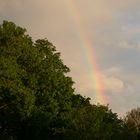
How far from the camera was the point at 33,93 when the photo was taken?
65.4 m

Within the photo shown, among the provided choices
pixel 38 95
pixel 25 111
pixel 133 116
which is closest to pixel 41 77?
pixel 38 95

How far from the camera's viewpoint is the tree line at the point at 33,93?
63.7 meters

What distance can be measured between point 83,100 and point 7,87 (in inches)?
600

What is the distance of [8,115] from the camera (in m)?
65.4

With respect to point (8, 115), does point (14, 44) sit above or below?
above

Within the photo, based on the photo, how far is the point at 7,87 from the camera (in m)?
63.9

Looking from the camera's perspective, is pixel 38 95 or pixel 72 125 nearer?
pixel 72 125

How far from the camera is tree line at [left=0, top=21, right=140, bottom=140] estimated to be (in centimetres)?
6372

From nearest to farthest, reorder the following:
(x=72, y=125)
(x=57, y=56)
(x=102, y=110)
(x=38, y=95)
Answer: (x=72, y=125) → (x=102, y=110) → (x=38, y=95) → (x=57, y=56)

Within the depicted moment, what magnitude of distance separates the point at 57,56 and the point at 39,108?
9.54 meters

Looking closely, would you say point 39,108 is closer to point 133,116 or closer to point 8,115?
point 8,115

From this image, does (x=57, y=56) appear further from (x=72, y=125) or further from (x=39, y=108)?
(x=72, y=125)

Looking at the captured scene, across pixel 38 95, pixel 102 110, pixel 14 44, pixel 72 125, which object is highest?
pixel 14 44

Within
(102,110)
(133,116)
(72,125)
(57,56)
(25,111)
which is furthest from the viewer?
(133,116)
